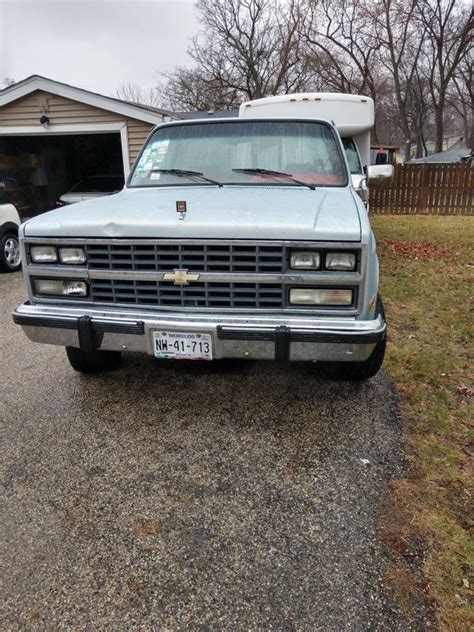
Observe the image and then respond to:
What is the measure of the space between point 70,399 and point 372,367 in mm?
2213

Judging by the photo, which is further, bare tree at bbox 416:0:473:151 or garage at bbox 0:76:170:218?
bare tree at bbox 416:0:473:151

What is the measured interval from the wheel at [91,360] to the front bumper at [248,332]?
0.75 m

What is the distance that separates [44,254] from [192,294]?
1.00 m

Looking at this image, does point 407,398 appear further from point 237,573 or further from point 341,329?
point 237,573

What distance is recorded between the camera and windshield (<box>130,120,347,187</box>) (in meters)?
3.72

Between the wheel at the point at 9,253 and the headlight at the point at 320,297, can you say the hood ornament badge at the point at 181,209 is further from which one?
the wheel at the point at 9,253

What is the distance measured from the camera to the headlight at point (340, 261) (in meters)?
2.65

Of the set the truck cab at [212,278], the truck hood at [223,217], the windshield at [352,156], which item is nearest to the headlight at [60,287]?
the truck cab at [212,278]

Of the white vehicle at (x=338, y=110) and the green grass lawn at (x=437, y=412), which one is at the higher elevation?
the white vehicle at (x=338, y=110)

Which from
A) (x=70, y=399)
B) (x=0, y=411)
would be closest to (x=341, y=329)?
(x=70, y=399)

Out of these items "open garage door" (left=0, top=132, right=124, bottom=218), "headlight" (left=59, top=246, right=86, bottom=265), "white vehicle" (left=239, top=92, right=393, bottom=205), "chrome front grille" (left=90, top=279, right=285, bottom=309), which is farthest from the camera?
"open garage door" (left=0, top=132, right=124, bottom=218)

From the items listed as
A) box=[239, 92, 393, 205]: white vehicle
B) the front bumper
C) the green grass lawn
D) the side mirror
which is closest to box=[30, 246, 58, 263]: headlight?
the front bumper

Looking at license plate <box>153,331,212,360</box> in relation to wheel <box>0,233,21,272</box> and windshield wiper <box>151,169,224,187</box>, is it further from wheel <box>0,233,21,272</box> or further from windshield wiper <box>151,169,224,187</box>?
wheel <box>0,233,21,272</box>

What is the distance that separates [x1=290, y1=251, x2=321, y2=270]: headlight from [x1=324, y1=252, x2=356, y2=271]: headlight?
51 mm
